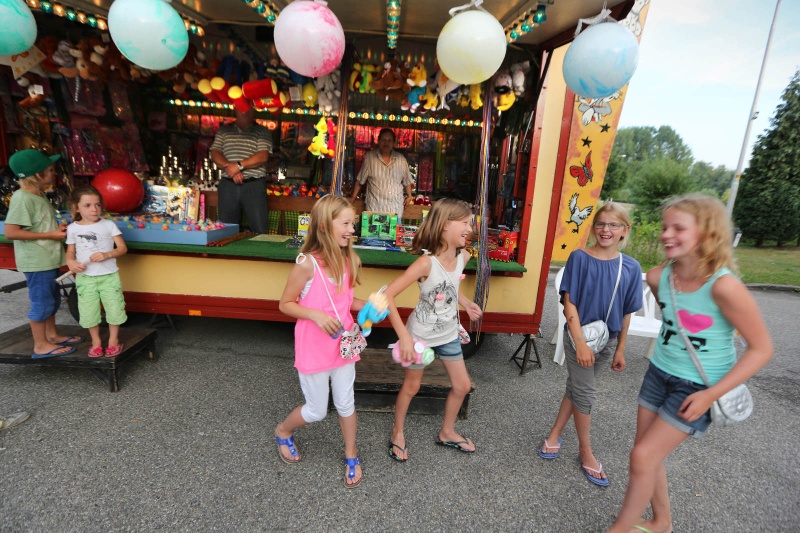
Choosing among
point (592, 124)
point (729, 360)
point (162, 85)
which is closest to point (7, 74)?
point (162, 85)

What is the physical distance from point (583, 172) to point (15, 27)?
254 inches

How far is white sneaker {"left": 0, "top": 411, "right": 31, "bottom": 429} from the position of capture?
2560 mm

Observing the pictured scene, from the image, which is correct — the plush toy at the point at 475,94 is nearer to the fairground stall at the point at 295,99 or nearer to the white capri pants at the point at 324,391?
the fairground stall at the point at 295,99

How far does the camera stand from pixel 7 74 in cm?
455

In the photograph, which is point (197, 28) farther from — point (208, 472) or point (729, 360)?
point (729, 360)

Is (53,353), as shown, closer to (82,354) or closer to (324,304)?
(82,354)

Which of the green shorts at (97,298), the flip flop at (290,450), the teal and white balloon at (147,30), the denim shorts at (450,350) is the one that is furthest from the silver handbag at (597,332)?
the green shorts at (97,298)

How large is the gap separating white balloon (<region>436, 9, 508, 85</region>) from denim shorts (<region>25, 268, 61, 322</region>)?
142 inches

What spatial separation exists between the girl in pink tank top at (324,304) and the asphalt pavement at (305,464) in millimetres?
387

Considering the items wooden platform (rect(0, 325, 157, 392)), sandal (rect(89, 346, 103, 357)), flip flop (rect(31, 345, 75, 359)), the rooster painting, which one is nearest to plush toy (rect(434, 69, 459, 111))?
the rooster painting

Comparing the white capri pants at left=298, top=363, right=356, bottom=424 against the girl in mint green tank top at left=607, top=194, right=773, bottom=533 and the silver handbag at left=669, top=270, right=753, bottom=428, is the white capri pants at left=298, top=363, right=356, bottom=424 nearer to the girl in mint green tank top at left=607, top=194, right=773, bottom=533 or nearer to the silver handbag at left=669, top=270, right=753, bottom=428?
the girl in mint green tank top at left=607, top=194, right=773, bottom=533

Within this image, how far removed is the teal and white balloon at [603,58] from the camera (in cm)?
235

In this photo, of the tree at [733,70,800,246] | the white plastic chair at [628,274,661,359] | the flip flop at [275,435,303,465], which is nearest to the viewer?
the flip flop at [275,435,303,465]

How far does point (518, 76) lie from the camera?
11.9 ft
